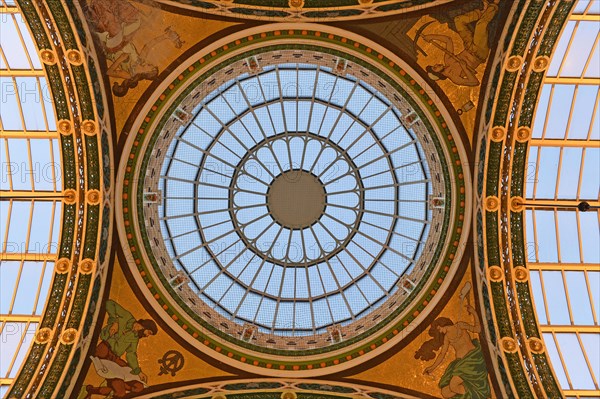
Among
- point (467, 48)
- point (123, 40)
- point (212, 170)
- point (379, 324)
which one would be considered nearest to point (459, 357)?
point (379, 324)

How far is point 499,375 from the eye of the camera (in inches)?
609

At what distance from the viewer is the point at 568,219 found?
1655 centimetres

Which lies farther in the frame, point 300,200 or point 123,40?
point 300,200

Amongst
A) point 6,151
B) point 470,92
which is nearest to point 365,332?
point 470,92

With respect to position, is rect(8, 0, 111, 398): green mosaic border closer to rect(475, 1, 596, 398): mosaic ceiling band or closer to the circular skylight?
the circular skylight

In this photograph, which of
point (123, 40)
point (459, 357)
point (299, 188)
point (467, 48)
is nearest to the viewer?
point (123, 40)

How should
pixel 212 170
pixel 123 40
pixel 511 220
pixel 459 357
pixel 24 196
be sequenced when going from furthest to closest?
pixel 212 170 → pixel 24 196 → pixel 459 357 → pixel 511 220 → pixel 123 40

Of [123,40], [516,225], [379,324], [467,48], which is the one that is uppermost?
[467,48]

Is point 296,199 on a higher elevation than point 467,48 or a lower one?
lower

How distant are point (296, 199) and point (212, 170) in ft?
7.00

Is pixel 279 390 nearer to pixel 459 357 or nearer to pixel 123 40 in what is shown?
pixel 459 357

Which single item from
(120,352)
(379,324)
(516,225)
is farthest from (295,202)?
(120,352)

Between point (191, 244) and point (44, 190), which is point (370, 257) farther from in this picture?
point (44, 190)

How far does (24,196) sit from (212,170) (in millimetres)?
4329
